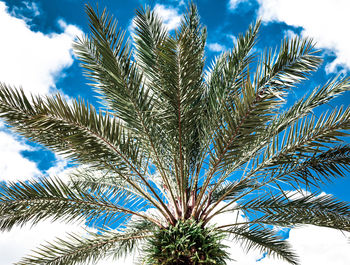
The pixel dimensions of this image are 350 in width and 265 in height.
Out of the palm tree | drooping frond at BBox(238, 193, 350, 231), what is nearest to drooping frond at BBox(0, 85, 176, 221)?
the palm tree

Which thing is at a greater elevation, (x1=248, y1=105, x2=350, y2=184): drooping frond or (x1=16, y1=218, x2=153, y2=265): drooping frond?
(x1=248, y1=105, x2=350, y2=184): drooping frond

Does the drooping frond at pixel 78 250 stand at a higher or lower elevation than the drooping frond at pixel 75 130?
lower

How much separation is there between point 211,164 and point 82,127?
1990 millimetres

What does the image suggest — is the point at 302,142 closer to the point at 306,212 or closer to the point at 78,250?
the point at 306,212

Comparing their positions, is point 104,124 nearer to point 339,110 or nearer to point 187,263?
point 187,263

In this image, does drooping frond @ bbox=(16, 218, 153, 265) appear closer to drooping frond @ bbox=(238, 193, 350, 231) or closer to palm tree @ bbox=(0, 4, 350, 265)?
palm tree @ bbox=(0, 4, 350, 265)

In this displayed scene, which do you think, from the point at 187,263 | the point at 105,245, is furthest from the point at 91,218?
the point at 187,263

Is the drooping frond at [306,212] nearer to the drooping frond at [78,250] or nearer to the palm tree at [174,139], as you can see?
the palm tree at [174,139]

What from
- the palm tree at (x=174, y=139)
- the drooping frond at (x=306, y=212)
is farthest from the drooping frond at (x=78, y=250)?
the drooping frond at (x=306, y=212)

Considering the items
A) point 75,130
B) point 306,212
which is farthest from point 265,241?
point 75,130

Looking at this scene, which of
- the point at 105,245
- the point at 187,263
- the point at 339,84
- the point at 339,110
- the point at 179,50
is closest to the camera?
the point at 179,50

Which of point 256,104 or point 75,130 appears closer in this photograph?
point 256,104

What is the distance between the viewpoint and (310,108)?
4855 millimetres

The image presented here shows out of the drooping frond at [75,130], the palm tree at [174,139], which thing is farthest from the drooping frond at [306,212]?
the drooping frond at [75,130]
